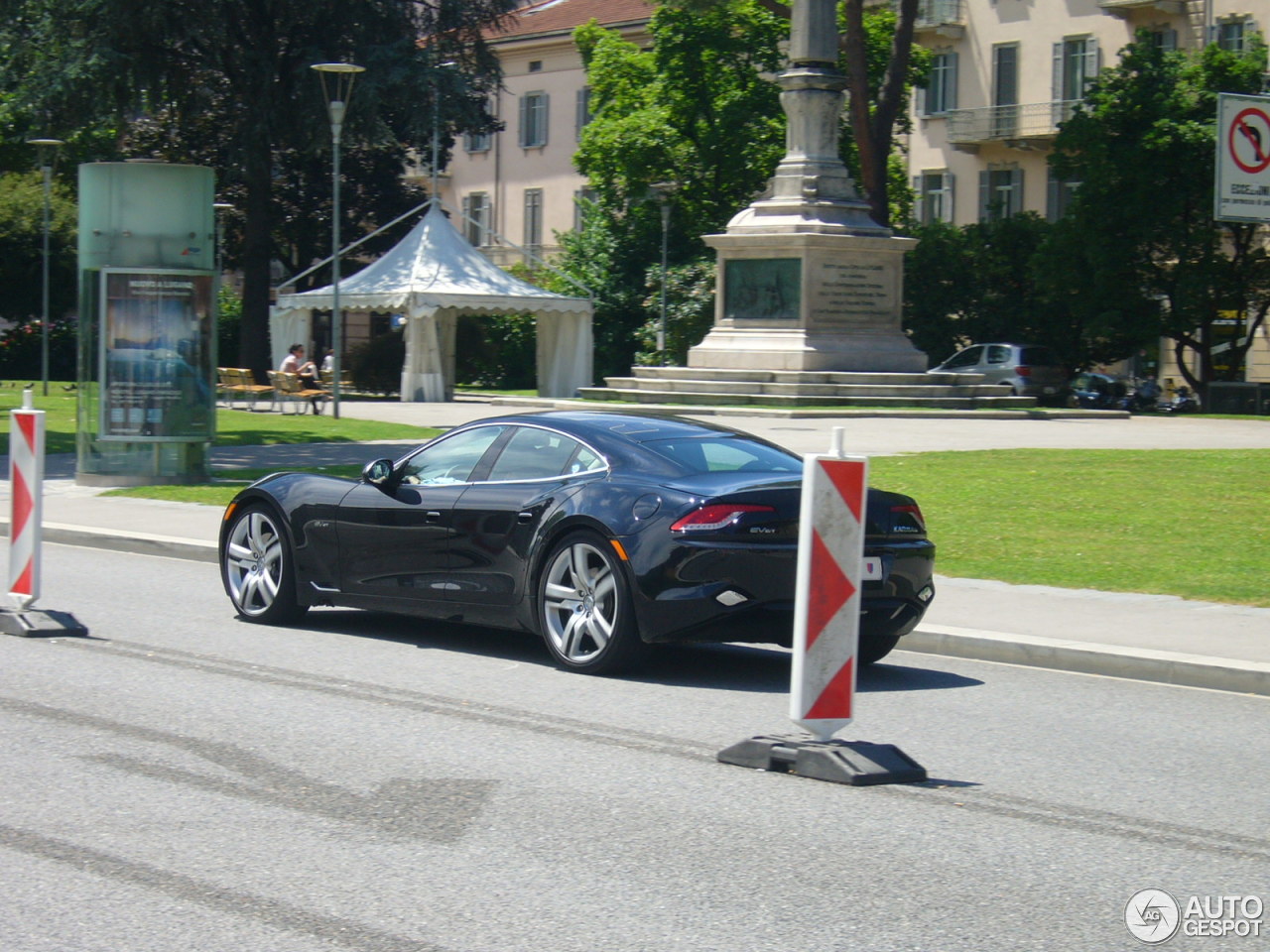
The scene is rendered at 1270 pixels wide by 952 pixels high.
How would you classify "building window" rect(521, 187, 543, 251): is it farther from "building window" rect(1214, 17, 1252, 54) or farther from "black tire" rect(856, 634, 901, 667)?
"black tire" rect(856, 634, 901, 667)

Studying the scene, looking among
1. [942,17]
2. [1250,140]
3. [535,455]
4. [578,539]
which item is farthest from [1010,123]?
[578,539]

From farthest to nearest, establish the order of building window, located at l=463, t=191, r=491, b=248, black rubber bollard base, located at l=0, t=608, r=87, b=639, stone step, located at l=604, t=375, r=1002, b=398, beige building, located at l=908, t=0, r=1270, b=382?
building window, located at l=463, t=191, r=491, b=248 → beige building, located at l=908, t=0, r=1270, b=382 → stone step, located at l=604, t=375, r=1002, b=398 → black rubber bollard base, located at l=0, t=608, r=87, b=639

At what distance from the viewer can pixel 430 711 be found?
26.7 feet

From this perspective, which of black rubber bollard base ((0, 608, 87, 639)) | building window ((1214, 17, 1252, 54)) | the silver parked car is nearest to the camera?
black rubber bollard base ((0, 608, 87, 639))

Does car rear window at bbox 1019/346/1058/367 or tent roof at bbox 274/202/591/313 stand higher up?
tent roof at bbox 274/202/591/313

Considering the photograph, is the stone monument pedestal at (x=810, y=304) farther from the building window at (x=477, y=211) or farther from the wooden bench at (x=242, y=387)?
the building window at (x=477, y=211)

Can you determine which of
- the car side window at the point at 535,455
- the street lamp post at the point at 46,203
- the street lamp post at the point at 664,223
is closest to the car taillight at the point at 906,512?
the car side window at the point at 535,455

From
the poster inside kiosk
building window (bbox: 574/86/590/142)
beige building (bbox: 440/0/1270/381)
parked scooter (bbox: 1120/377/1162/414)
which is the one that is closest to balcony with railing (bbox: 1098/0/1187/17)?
beige building (bbox: 440/0/1270/381)

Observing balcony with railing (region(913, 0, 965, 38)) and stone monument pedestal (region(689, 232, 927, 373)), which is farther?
balcony with railing (region(913, 0, 965, 38))

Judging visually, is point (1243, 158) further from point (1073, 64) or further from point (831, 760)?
point (1073, 64)

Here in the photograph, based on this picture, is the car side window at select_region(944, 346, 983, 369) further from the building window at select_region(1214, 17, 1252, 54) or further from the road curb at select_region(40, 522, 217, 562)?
the road curb at select_region(40, 522, 217, 562)

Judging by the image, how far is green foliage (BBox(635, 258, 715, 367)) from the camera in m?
52.4

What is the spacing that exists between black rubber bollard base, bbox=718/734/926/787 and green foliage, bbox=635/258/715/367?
1764 inches

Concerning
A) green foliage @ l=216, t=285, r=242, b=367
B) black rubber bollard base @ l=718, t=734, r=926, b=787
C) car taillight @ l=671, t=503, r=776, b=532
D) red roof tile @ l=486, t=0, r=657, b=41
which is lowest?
black rubber bollard base @ l=718, t=734, r=926, b=787
